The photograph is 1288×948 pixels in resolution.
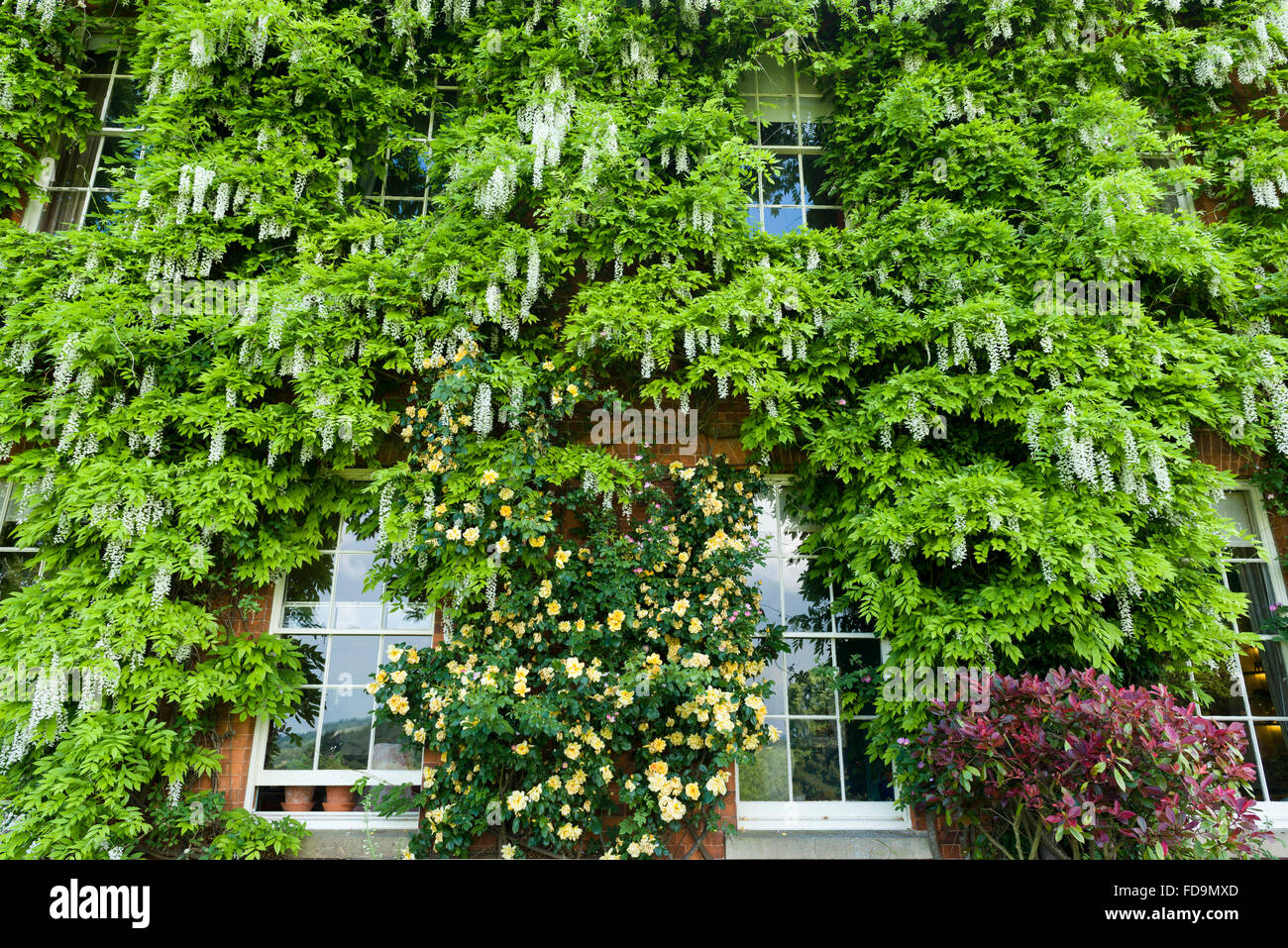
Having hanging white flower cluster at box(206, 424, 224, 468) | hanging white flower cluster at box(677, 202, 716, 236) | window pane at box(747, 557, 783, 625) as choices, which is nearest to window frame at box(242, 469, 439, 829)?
hanging white flower cluster at box(206, 424, 224, 468)

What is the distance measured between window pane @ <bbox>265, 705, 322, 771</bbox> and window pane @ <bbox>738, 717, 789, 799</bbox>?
9.10 feet

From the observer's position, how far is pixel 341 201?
492 cm

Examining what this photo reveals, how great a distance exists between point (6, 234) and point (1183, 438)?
25.1ft

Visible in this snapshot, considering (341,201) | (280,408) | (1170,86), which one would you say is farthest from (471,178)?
(1170,86)

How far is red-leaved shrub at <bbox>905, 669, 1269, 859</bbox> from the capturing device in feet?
10.6

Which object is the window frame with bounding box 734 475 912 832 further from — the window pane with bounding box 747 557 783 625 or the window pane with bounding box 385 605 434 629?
the window pane with bounding box 385 605 434 629

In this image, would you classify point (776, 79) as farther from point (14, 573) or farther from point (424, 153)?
point (14, 573)

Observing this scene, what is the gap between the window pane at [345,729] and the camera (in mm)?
4367

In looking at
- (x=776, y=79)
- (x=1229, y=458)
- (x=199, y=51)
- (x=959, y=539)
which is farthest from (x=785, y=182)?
(x=199, y=51)

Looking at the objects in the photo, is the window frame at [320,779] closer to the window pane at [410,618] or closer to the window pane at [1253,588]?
the window pane at [410,618]

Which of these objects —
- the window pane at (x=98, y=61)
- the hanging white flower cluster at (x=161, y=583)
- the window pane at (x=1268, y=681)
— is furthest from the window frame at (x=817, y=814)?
the window pane at (x=98, y=61)

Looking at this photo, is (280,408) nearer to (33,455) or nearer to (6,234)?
(33,455)

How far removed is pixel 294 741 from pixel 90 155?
16.5 ft

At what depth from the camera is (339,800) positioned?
4273mm
